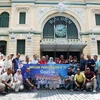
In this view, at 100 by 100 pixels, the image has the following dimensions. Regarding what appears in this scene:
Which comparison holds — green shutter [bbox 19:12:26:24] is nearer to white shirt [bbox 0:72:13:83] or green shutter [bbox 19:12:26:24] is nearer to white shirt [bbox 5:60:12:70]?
white shirt [bbox 5:60:12:70]

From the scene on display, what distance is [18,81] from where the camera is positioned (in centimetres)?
1123

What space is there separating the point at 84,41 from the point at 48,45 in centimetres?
487

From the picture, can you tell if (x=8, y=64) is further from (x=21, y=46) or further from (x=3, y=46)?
(x=3, y=46)

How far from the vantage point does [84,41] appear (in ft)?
83.1

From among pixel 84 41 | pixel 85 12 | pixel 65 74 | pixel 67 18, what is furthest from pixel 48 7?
pixel 65 74

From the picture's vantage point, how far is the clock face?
26.0m

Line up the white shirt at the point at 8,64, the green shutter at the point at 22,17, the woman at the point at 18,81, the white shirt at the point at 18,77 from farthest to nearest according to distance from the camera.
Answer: the green shutter at the point at 22,17, the white shirt at the point at 8,64, the white shirt at the point at 18,77, the woman at the point at 18,81

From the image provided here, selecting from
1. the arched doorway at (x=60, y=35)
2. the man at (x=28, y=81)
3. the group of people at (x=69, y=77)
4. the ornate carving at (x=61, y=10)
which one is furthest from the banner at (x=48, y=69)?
the ornate carving at (x=61, y=10)

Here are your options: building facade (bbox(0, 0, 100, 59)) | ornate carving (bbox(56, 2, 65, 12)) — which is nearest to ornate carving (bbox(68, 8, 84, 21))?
building facade (bbox(0, 0, 100, 59))

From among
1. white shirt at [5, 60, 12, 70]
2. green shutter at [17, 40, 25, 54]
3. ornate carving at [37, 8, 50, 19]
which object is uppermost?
ornate carving at [37, 8, 50, 19]

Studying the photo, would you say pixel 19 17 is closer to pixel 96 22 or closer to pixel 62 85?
pixel 96 22

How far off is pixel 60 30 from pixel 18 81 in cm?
1583

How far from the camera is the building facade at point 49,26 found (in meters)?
25.0

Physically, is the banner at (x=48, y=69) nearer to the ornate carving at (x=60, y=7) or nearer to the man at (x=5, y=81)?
the man at (x=5, y=81)
